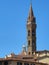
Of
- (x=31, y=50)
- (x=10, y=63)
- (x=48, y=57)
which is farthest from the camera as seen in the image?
(x=31, y=50)

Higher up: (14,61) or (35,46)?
(35,46)

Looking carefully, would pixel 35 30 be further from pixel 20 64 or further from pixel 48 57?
pixel 20 64

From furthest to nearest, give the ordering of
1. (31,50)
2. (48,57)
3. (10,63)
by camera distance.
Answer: (31,50) → (48,57) → (10,63)

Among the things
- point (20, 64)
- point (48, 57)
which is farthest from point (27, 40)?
point (20, 64)

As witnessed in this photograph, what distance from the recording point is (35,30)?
97125mm

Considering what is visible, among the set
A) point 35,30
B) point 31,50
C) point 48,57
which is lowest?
point 48,57

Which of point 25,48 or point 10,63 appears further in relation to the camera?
point 25,48

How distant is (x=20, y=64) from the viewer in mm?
48406

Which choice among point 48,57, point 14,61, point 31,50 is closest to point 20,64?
point 14,61

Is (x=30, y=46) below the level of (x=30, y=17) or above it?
below

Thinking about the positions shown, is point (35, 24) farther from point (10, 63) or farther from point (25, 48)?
point (10, 63)

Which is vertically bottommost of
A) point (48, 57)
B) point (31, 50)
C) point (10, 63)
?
point (10, 63)

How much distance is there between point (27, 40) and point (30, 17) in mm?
6908

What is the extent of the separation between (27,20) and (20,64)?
165ft
